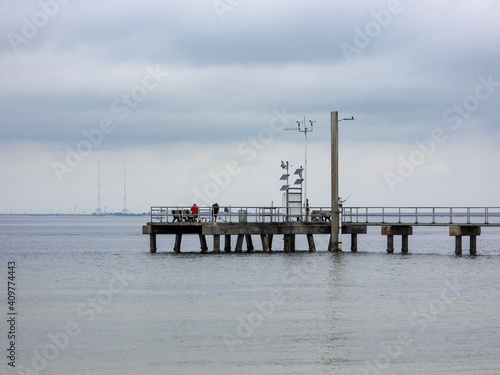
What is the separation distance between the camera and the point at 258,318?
30.9 m

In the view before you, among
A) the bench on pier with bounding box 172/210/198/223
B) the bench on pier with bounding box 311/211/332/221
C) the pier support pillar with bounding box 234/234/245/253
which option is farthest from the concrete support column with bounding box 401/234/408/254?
the bench on pier with bounding box 172/210/198/223

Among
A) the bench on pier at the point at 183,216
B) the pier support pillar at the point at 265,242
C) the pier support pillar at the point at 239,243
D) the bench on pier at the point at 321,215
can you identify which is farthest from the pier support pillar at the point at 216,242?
the bench on pier at the point at 321,215

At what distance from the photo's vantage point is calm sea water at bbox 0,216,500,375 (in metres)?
23.2

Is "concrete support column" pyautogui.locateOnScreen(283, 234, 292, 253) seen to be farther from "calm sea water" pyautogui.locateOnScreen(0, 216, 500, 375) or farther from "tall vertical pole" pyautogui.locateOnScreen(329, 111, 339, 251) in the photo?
"tall vertical pole" pyautogui.locateOnScreen(329, 111, 339, 251)

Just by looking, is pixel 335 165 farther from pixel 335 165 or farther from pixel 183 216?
pixel 183 216

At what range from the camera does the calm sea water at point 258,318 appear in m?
23.2

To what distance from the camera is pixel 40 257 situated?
68500mm

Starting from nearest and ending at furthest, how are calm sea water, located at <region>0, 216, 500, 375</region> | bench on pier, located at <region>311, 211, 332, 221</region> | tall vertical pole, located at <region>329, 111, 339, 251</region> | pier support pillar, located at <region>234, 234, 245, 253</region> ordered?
1. calm sea water, located at <region>0, 216, 500, 375</region>
2. tall vertical pole, located at <region>329, 111, 339, 251</region>
3. bench on pier, located at <region>311, 211, 332, 221</region>
4. pier support pillar, located at <region>234, 234, 245, 253</region>

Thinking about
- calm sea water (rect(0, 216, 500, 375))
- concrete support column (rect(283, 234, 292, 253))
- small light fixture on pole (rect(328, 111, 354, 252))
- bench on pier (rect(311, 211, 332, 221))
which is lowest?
calm sea water (rect(0, 216, 500, 375))

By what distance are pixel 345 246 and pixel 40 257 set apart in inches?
1034

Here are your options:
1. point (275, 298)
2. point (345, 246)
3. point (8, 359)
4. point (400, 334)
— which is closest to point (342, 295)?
point (275, 298)

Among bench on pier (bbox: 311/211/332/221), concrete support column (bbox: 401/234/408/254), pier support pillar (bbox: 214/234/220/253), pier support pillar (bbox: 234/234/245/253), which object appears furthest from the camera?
concrete support column (bbox: 401/234/408/254)

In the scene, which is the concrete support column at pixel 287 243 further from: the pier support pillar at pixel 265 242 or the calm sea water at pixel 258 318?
the calm sea water at pixel 258 318

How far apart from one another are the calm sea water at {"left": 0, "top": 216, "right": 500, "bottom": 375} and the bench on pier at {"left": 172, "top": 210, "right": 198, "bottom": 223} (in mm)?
3649
